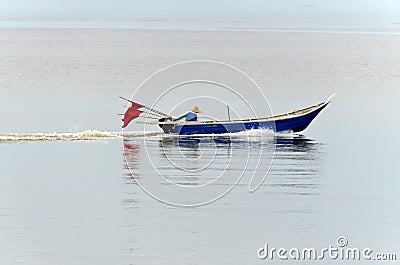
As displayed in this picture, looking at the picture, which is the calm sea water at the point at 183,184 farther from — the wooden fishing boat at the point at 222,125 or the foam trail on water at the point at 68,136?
the wooden fishing boat at the point at 222,125

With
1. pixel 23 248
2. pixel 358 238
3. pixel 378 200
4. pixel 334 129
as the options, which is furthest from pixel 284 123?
pixel 23 248

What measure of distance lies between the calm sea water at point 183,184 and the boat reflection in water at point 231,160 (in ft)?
0.14

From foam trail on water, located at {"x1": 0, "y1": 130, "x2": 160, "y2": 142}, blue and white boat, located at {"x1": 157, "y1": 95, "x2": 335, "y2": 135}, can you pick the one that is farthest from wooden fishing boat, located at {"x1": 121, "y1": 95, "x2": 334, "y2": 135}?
foam trail on water, located at {"x1": 0, "y1": 130, "x2": 160, "y2": 142}

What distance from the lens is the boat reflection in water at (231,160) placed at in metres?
20.5

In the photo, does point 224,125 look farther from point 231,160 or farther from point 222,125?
point 231,160

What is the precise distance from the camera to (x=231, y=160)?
22734 mm

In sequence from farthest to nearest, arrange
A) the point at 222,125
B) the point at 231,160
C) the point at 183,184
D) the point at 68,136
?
1. the point at 222,125
2. the point at 68,136
3. the point at 231,160
4. the point at 183,184

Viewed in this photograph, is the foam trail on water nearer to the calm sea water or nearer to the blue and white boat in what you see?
the calm sea water

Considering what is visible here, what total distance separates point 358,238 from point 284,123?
32.1 feet

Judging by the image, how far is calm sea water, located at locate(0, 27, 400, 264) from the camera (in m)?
16.3

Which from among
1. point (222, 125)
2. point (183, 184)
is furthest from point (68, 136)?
A: point (183, 184)

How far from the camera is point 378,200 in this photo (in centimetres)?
1912

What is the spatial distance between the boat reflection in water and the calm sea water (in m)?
0.04

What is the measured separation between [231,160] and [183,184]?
9.06 feet
